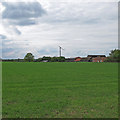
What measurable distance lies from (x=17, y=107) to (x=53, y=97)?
224 centimetres

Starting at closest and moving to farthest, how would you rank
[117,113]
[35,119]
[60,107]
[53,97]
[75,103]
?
[35,119], [117,113], [60,107], [75,103], [53,97]

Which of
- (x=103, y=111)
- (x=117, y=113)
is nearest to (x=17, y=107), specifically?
(x=103, y=111)

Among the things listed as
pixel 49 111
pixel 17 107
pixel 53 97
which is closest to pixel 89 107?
pixel 49 111

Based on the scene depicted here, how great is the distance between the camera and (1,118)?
5781 millimetres

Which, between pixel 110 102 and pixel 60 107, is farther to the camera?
pixel 110 102

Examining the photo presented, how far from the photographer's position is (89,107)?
22.6 feet

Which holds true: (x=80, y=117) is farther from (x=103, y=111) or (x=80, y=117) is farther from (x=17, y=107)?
(x=17, y=107)

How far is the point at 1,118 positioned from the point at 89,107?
3.36 metres

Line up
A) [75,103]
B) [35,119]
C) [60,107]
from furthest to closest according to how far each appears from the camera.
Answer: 1. [75,103]
2. [60,107]
3. [35,119]

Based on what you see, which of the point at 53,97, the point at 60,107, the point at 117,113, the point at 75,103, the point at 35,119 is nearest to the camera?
the point at 35,119

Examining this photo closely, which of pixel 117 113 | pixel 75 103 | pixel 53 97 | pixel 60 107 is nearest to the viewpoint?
pixel 117 113

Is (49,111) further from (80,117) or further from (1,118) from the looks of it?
(1,118)

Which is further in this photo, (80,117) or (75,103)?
(75,103)

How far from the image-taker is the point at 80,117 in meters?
5.76
